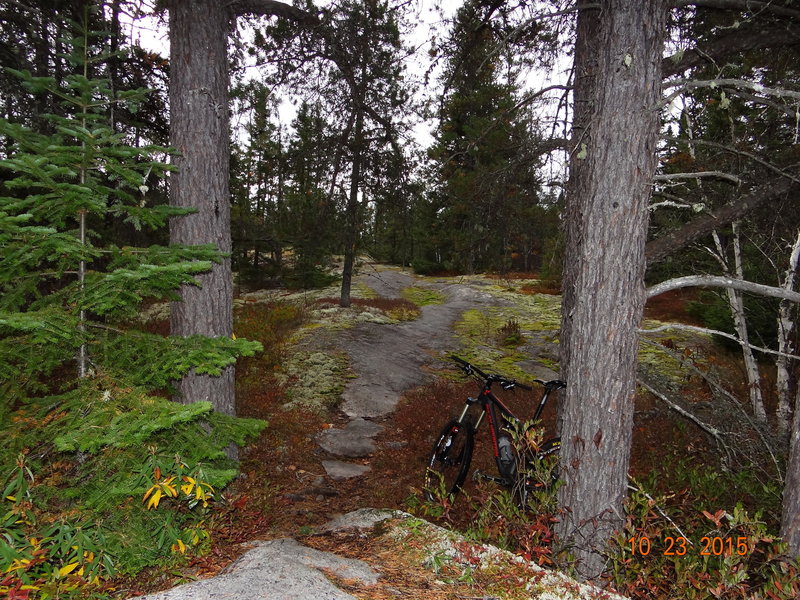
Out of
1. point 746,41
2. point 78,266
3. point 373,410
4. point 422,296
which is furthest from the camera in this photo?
point 422,296

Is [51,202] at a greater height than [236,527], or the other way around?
[51,202]

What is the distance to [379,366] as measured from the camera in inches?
418

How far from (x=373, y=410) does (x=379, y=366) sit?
7.33ft

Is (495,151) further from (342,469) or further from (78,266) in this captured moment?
(78,266)

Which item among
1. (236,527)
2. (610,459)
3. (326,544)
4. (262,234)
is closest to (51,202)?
(236,527)

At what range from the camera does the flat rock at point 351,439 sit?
6.88 meters

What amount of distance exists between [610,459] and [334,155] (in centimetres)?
606

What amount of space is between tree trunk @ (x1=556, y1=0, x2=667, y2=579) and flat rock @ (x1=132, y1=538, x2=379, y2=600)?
188cm

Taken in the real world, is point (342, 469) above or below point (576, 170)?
below

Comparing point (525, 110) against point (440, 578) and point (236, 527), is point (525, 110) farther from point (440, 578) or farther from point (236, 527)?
point (236, 527)

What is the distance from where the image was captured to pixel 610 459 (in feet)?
11.9
